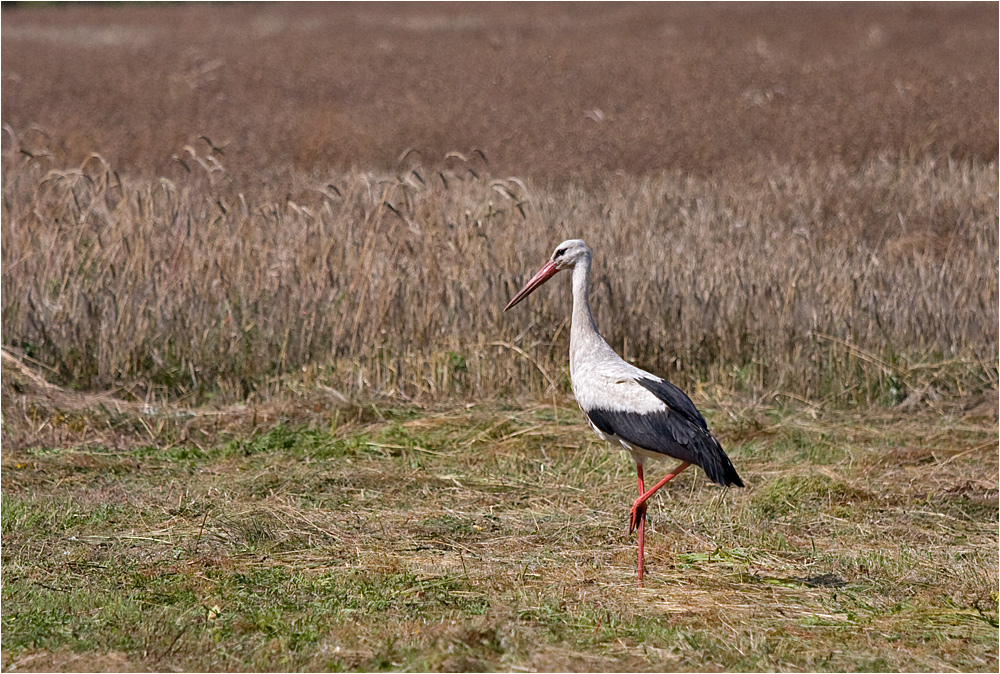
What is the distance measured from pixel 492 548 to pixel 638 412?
981 millimetres

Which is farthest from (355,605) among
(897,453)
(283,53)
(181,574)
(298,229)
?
(283,53)

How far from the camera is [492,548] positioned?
5.39m

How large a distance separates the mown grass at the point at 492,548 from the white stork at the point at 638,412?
18.5 inches

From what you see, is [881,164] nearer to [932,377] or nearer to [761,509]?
[932,377]

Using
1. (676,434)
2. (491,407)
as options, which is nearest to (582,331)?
(676,434)

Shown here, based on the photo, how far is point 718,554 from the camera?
528cm

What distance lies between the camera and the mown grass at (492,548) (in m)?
4.20

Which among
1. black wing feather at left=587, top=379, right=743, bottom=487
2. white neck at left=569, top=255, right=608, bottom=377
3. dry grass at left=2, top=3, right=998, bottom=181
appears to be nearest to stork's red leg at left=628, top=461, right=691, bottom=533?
black wing feather at left=587, top=379, right=743, bottom=487

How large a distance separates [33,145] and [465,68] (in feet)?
34.5

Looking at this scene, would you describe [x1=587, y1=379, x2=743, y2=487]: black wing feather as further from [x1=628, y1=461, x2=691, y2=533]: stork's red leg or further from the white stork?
[x1=628, y1=461, x2=691, y2=533]: stork's red leg

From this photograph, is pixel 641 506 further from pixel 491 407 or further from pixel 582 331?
pixel 491 407

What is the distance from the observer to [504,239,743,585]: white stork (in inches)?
199

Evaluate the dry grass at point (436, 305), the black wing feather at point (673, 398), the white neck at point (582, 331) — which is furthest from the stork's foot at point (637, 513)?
the dry grass at point (436, 305)

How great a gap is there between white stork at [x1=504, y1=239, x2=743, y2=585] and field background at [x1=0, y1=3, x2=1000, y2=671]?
484 mm
